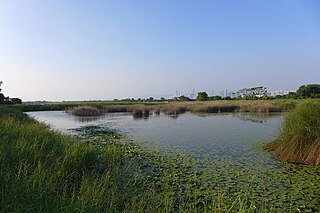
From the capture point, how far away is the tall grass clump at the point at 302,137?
743 cm

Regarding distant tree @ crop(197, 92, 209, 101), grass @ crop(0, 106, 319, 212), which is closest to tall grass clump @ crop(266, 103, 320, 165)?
grass @ crop(0, 106, 319, 212)

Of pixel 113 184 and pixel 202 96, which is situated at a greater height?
pixel 202 96

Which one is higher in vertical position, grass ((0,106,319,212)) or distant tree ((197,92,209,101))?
distant tree ((197,92,209,101))

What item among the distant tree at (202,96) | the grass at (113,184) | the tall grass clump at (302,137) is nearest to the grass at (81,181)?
the grass at (113,184)

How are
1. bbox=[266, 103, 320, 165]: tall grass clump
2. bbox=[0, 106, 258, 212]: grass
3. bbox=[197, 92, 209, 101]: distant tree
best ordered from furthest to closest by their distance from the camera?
bbox=[197, 92, 209, 101]: distant tree
bbox=[266, 103, 320, 165]: tall grass clump
bbox=[0, 106, 258, 212]: grass

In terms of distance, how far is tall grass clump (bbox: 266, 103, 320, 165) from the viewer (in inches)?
293

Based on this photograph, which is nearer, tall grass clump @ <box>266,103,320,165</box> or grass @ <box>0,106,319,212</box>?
grass @ <box>0,106,319,212</box>

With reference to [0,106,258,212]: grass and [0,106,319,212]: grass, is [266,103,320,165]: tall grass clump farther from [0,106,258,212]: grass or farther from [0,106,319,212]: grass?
[0,106,258,212]: grass

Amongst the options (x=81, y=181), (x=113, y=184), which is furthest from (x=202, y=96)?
(x=113, y=184)

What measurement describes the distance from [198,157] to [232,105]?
3007 cm

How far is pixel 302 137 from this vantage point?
784cm

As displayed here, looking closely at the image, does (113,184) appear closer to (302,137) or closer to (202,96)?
(302,137)

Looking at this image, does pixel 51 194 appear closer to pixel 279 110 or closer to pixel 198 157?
pixel 198 157

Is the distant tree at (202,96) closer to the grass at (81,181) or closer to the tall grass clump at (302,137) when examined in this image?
the grass at (81,181)
